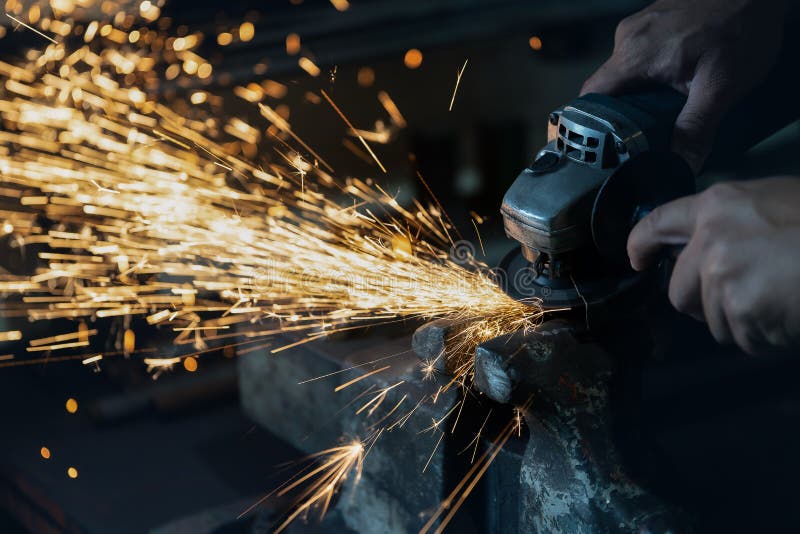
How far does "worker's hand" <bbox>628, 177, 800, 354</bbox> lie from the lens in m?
1.24

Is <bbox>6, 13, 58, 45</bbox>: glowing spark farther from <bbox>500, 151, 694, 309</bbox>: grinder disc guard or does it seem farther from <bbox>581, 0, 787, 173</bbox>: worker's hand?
<bbox>500, 151, 694, 309</bbox>: grinder disc guard

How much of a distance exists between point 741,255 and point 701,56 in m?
0.68

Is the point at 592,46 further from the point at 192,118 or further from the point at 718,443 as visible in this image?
the point at 718,443

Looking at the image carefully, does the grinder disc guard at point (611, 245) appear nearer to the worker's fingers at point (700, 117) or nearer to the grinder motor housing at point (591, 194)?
the grinder motor housing at point (591, 194)

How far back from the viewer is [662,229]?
1395mm

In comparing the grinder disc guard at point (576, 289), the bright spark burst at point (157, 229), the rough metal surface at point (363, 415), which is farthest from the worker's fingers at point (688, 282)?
the bright spark burst at point (157, 229)

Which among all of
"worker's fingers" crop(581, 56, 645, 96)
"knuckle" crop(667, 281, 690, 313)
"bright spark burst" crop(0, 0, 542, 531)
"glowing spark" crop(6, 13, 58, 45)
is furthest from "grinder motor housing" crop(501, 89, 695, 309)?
"glowing spark" crop(6, 13, 58, 45)

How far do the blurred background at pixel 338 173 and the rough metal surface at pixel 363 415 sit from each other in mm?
91

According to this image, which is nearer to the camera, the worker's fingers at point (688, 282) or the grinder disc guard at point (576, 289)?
the worker's fingers at point (688, 282)

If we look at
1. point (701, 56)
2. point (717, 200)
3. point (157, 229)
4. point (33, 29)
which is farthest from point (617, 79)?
point (33, 29)

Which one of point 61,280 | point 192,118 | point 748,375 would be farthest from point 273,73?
point 748,375

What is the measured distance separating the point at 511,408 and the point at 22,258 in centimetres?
216

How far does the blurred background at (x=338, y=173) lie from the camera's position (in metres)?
2.22

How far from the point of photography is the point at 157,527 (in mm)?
2043
